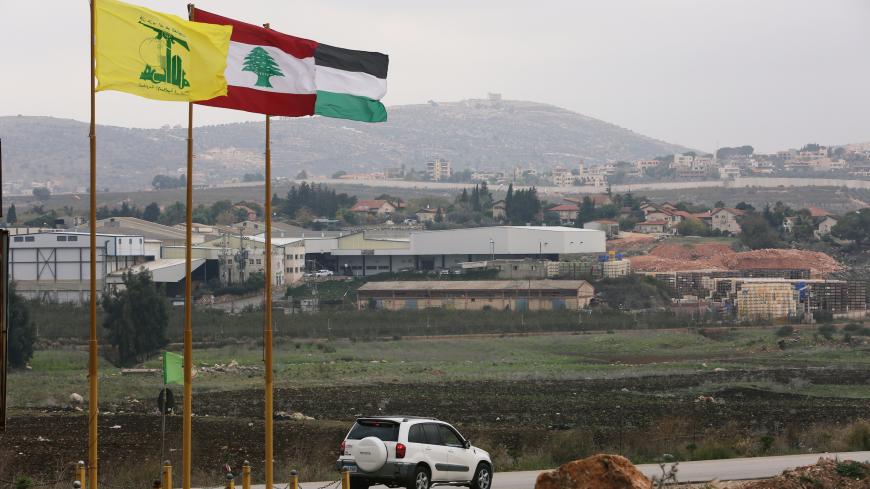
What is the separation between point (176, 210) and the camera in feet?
552

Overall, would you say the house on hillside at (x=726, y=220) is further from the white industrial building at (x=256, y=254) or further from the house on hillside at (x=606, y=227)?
the white industrial building at (x=256, y=254)

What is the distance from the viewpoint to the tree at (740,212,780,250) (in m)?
140

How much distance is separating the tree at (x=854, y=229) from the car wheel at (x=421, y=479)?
126 metres

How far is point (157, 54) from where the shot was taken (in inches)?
685

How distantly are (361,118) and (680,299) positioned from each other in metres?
87.7

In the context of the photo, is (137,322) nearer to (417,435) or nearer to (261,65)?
(417,435)

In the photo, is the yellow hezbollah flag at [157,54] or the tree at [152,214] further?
the tree at [152,214]

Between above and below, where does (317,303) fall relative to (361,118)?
below

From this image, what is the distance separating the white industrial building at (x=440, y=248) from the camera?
119 m

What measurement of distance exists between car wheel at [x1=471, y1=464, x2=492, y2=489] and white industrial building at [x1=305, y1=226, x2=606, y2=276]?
94.0 meters

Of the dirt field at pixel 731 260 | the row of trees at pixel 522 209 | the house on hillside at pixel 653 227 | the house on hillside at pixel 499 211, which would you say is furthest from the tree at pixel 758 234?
the house on hillside at pixel 499 211

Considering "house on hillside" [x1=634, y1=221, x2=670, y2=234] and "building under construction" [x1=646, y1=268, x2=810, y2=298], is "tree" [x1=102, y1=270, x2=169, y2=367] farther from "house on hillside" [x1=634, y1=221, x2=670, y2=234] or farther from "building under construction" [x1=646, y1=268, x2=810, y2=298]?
"house on hillside" [x1=634, y1=221, x2=670, y2=234]

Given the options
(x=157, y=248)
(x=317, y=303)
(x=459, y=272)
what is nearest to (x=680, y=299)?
(x=459, y=272)

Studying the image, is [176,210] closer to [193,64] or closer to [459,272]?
[459,272]
